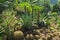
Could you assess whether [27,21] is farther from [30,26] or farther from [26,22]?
[30,26]

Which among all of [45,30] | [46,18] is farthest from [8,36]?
[46,18]

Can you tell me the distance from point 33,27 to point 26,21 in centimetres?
38

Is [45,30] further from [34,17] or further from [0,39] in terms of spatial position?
[0,39]

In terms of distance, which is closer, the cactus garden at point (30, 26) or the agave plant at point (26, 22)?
the cactus garden at point (30, 26)

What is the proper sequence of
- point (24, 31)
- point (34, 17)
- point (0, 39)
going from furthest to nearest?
point (34, 17), point (24, 31), point (0, 39)

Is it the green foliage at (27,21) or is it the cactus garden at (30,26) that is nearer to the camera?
the cactus garden at (30,26)

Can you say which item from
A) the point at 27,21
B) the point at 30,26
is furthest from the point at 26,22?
the point at 30,26

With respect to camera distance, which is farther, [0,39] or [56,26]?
[56,26]

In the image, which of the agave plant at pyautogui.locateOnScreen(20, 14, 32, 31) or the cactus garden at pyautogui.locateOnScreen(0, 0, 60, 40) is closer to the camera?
the cactus garden at pyautogui.locateOnScreen(0, 0, 60, 40)

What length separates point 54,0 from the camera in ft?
Result: 42.1

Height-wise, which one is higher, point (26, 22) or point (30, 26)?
point (26, 22)

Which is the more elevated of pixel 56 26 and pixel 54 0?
pixel 54 0

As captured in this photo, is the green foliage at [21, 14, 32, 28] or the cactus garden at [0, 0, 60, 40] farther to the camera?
the green foliage at [21, 14, 32, 28]

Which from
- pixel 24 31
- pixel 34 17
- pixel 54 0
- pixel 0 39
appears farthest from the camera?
pixel 54 0
